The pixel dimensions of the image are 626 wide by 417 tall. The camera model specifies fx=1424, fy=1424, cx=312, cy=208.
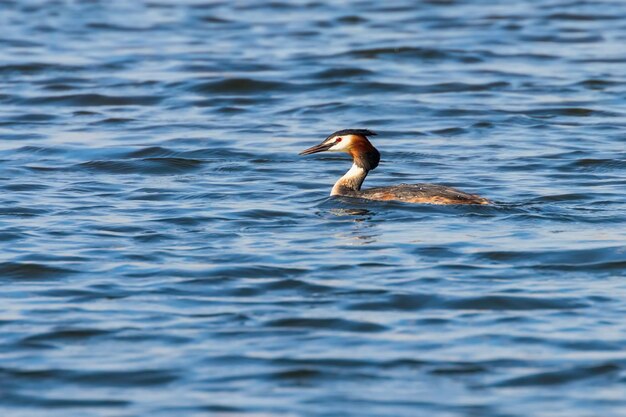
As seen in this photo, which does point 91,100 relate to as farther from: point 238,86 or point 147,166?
point 147,166

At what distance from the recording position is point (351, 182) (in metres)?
13.8

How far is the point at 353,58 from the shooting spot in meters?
24.0

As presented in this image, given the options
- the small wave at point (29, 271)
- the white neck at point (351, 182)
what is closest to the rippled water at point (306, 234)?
the small wave at point (29, 271)

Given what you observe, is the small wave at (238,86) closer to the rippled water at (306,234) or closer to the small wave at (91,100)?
the rippled water at (306,234)

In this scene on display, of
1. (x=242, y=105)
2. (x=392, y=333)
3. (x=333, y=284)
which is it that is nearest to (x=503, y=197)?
(x=333, y=284)

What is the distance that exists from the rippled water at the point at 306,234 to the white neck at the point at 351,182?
0.28m

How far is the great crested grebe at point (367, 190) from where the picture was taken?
12742mm

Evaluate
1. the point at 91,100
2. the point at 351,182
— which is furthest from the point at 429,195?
the point at 91,100

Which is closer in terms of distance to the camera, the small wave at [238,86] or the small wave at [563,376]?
the small wave at [563,376]

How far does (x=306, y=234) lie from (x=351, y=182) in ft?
6.18

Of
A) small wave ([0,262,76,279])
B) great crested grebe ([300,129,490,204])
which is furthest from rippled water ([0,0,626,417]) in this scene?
great crested grebe ([300,129,490,204])

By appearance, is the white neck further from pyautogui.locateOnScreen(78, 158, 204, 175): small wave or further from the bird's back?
pyautogui.locateOnScreen(78, 158, 204, 175): small wave

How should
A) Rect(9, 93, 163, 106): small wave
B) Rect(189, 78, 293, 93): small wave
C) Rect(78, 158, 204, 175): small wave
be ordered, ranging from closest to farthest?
Rect(78, 158, 204, 175): small wave < Rect(9, 93, 163, 106): small wave < Rect(189, 78, 293, 93): small wave

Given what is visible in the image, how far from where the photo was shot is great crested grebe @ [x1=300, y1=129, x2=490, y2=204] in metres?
12.7
